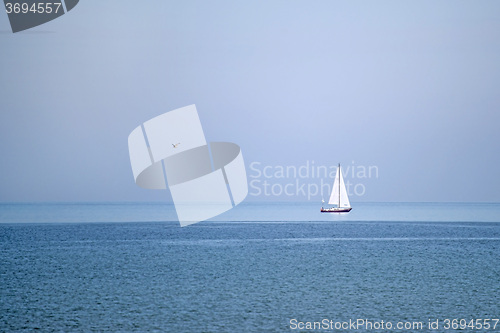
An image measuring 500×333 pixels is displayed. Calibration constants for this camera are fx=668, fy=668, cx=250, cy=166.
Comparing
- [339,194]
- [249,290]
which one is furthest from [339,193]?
[249,290]

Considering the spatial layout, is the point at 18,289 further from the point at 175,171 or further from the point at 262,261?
the point at 175,171

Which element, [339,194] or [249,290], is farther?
[339,194]

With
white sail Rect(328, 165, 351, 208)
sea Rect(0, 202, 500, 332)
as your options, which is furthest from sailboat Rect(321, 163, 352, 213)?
sea Rect(0, 202, 500, 332)

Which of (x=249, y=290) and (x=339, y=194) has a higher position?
(x=249, y=290)

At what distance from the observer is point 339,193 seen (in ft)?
391

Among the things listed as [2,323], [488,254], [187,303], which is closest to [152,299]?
[187,303]

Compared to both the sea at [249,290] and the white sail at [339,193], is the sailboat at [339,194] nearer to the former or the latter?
the white sail at [339,193]

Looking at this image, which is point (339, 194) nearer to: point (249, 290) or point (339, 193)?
point (339, 193)

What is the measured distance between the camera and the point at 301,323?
20125 millimetres

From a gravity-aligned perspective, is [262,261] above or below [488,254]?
above

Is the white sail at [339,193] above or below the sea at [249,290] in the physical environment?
below

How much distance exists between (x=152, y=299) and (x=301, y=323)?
702 centimetres

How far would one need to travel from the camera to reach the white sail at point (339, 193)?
118 meters

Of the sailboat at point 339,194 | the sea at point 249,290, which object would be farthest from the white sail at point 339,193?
the sea at point 249,290
